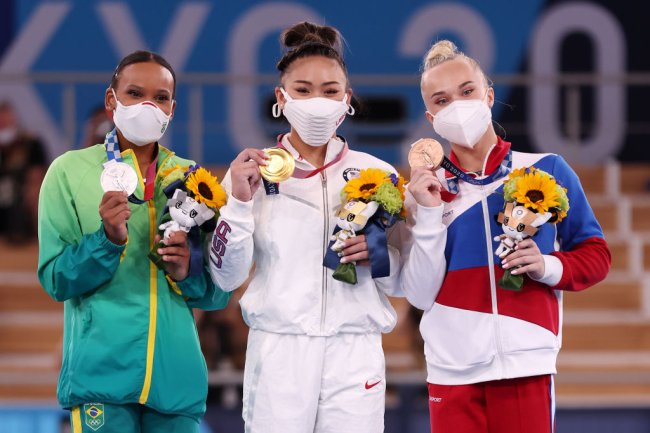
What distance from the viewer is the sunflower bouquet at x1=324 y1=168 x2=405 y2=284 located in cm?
359

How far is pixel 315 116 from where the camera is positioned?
3.67 m

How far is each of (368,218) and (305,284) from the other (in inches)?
11.6

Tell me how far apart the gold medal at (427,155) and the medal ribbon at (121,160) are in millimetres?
859

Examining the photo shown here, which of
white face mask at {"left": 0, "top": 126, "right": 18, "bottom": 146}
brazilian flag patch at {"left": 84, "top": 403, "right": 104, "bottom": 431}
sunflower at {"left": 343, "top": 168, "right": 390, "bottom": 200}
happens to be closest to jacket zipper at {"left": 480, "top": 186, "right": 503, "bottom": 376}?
sunflower at {"left": 343, "top": 168, "right": 390, "bottom": 200}

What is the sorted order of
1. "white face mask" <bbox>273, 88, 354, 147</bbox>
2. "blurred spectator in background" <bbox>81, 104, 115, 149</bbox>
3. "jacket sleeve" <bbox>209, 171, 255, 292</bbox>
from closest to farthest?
"jacket sleeve" <bbox>209, 171, 255, 292</bbox>
"white face mask" <bbox>273, 88, 354, 147</bbox>
"blurred spectator in background" <bbox>81, 104, 115, 149</bbox>

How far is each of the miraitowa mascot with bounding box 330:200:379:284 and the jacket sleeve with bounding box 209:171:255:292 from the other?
0.90ft

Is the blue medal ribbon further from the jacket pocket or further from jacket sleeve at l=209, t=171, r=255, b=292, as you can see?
the jacket pocket

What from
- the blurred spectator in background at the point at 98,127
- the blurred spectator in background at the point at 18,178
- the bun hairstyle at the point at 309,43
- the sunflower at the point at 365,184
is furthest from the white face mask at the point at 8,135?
the sunflower at the point at 365,184

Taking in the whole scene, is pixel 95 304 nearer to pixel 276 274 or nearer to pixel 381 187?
pixel 276 274

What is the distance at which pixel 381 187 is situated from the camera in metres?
3.63

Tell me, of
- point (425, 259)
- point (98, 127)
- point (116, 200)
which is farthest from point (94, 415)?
point (98, 127)

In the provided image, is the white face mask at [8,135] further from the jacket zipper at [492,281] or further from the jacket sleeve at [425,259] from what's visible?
the jacket zipper at [492,281]

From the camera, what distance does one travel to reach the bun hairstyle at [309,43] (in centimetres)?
379

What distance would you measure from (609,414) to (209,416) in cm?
220
